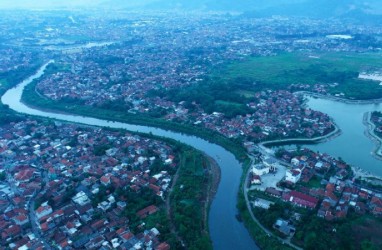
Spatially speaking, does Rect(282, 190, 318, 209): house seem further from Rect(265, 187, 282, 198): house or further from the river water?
the river water

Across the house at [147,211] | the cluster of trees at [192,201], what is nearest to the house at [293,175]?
the cluster of trees at [192,201]

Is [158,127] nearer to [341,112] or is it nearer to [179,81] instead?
[179,81]

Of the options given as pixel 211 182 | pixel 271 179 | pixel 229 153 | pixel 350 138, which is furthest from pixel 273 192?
pixel 350 138

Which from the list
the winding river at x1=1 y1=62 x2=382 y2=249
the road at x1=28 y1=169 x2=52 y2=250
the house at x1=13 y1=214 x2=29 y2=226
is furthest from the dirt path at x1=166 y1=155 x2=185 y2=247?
the house at x1=13 y1=214 x2=29 y2=226

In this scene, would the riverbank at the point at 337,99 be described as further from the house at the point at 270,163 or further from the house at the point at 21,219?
the house at the point at 21,219

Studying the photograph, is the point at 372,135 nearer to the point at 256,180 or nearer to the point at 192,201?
the point at 256,180

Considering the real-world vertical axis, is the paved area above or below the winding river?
above
